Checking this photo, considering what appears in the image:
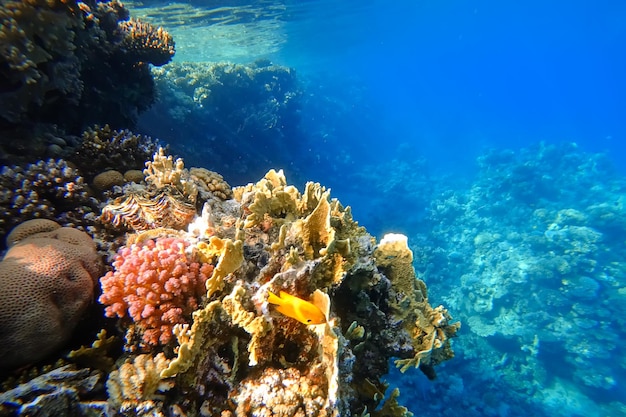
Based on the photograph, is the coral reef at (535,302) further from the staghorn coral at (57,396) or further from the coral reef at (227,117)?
the staghorn coral at (57,396)

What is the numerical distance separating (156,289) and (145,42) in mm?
6230

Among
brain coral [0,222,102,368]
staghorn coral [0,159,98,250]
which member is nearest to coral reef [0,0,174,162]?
staghorn coral [0,159,98,250]

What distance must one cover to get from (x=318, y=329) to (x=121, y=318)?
69.6 inches

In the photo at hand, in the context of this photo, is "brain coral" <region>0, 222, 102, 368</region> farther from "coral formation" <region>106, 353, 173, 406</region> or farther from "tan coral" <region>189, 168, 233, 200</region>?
"tan coral" <region>189, 168, 233, 200</region>

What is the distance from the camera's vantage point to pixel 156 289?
2529mm

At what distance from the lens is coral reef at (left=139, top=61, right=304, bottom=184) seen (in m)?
13.7

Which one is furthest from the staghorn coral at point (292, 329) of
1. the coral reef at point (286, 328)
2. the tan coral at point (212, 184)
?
the tan coral at point (212, 184)

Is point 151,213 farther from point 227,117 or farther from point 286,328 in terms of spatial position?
point 227,117

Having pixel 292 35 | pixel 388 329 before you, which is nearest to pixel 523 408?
pixel 388 329

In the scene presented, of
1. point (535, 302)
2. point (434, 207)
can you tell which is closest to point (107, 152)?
point (535, 302)

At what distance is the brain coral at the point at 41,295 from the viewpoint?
2.22 meters

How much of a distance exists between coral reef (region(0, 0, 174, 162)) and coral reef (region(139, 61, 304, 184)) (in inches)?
256

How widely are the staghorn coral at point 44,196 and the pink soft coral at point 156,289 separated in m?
1.73

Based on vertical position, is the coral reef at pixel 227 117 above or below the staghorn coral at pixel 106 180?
above
